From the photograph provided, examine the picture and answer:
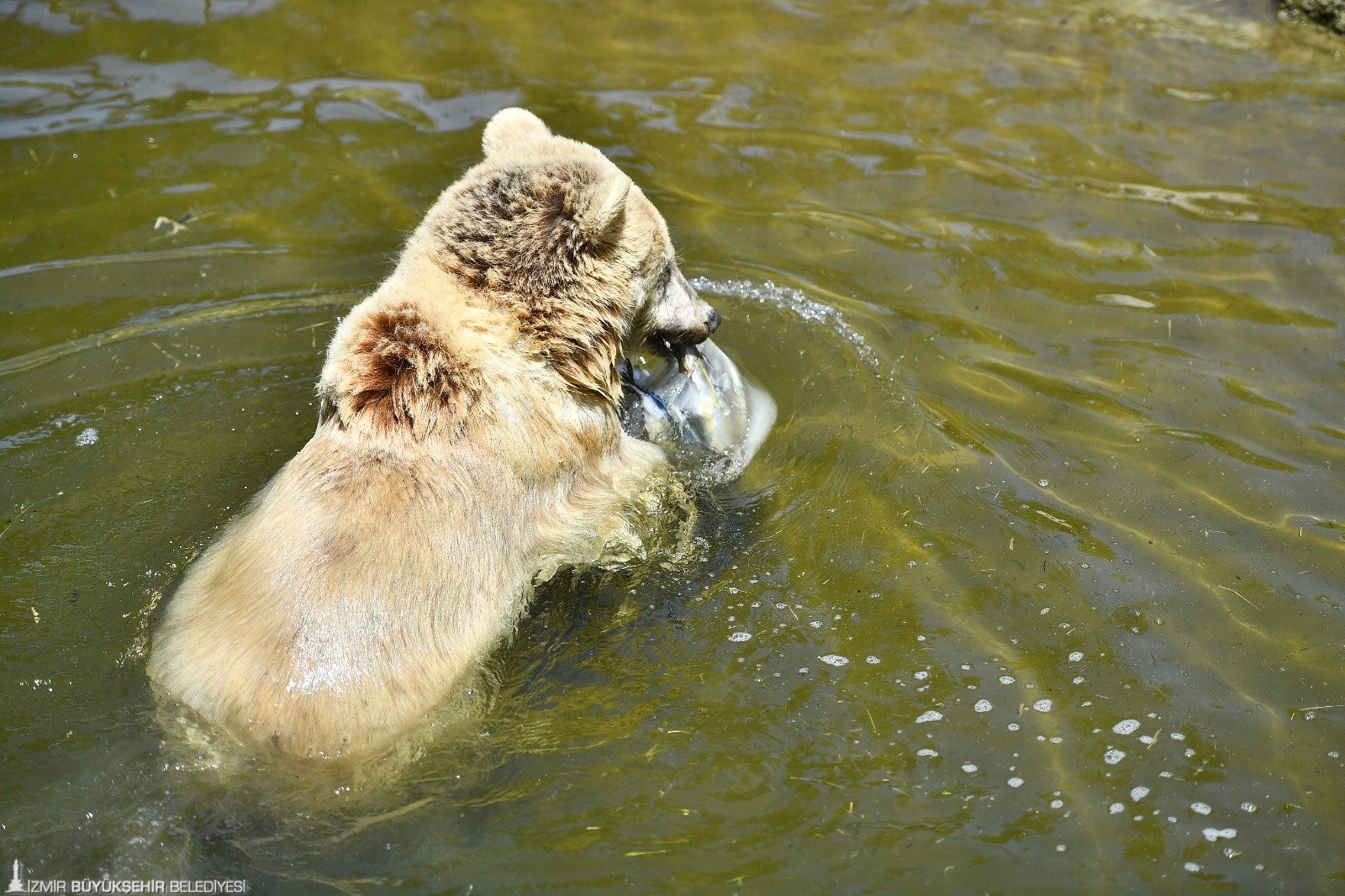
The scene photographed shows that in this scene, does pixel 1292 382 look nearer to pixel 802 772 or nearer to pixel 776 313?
pixel 776 313

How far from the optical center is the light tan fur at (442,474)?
3.92m

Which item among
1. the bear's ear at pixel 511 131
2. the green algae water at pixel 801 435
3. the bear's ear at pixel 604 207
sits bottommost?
the green algae water at pixel 801 435

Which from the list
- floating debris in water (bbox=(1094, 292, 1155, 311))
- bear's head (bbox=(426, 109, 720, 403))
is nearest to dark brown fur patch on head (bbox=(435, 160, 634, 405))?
bear's head (bbox=(426, 109, 720, 403))

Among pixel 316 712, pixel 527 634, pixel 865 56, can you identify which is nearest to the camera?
pixel 316 712

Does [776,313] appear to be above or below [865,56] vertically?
below

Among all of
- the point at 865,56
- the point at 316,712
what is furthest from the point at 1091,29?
the point at 316,712

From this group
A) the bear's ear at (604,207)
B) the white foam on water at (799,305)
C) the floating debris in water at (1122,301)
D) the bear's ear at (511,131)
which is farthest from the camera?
the floating debris in water at (1122,301)

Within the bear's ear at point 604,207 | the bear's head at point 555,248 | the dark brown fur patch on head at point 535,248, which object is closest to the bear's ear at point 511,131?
the bear's head at point 555,248

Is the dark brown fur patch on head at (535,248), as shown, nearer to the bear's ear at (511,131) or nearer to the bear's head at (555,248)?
the bear's head at (555,248)

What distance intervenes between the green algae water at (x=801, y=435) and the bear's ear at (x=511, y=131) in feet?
6.39

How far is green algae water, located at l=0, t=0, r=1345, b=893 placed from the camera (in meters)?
4.10

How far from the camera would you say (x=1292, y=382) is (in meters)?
6.39

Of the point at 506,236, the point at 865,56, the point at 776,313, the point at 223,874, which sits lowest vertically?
the point at 223,874

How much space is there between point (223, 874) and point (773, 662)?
2.30 metres
